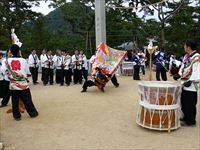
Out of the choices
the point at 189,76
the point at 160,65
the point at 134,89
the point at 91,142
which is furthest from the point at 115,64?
the point at 91,142

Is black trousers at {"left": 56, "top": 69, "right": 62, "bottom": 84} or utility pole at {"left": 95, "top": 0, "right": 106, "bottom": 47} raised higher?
utility pole at {"left": 95, "top": 0, "right": 106, "bottom": 47}

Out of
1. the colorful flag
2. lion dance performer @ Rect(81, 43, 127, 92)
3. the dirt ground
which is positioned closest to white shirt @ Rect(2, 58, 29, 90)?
the dirt ground

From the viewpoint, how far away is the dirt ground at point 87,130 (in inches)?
199

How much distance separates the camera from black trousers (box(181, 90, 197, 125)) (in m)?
5.93

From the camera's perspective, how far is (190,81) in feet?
19.2

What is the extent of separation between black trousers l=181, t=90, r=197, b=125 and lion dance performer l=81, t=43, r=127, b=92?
14.4 feet

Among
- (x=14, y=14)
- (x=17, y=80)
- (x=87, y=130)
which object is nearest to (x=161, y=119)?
(x=87, y=130)

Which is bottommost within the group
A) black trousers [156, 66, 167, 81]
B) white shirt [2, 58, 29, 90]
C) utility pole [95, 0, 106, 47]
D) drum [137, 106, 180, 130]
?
drum [137, 106, 180, 130]

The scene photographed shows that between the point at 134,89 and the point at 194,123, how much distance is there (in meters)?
4.95

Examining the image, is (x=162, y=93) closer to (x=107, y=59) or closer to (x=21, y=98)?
(x=21, y=98)

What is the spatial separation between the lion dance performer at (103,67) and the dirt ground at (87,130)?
5.62ft

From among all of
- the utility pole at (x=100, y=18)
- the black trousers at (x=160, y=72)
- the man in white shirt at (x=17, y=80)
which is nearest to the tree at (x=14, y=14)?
the utility pole at (x=100, y=18)

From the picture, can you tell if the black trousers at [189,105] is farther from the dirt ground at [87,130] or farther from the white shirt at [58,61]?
the white shirt at [58,61]

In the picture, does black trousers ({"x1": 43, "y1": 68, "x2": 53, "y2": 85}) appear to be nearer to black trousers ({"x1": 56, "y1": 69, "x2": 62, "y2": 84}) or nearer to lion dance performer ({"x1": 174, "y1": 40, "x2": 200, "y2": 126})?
black trousers ({"x1": 56, "y1": 69, "x2": 62, "y2": 84})
